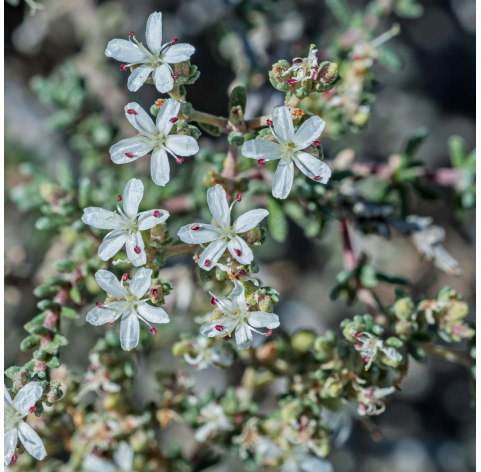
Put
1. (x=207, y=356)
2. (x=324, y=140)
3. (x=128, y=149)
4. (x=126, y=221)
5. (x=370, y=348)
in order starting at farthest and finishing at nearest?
1. (x=324, y=140)
2. (x=207, y=356)
3. (x=370, y=348)
4. (x=126, y=221)
5. (x=128, y=149)

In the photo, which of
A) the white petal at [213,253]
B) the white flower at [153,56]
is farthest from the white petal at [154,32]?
the white petal at [213,253]

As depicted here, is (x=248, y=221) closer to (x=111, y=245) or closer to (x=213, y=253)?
(x=213, y=253)

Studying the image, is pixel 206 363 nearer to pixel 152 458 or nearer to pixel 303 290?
pixel 152 458

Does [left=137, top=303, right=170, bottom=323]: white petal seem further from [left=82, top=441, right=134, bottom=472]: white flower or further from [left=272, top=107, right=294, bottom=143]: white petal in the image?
[left=82, top=441, right=134, bottom=472]: white flower

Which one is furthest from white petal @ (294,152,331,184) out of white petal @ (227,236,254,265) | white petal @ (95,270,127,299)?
white petal @ (95,270,127,299)

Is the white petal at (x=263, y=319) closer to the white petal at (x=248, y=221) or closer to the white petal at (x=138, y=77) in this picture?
the white petal at (x=248, y=221)

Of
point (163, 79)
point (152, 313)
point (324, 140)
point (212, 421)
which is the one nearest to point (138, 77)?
point (163, 79)
